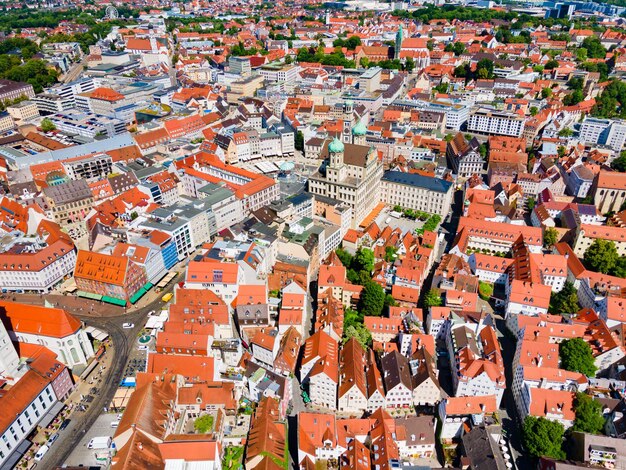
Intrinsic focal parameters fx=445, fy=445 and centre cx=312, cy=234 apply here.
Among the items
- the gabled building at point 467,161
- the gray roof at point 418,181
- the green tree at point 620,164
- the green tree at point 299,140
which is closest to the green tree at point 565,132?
the green tree at point 620,164

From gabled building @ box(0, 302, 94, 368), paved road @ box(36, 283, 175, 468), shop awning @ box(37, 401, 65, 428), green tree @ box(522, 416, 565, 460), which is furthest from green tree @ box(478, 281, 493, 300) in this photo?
shop awning @ box(37, 401, 65, 428)

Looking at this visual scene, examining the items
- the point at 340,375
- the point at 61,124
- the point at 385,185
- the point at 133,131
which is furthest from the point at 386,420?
the point at 61,124

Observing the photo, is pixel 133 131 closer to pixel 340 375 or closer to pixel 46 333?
pixel 46 333

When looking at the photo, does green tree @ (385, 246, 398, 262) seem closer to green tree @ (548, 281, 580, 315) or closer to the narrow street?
green tree @ (548, 281, 580, 315)

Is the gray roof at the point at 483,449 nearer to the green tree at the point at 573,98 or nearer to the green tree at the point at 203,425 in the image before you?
the green tree at the point at 203,425

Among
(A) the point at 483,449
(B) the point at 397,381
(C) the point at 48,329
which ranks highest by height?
(C) the point at 48,329

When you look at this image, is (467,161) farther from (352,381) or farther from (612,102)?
(612,102)

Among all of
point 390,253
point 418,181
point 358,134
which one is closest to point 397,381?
point 390,253
